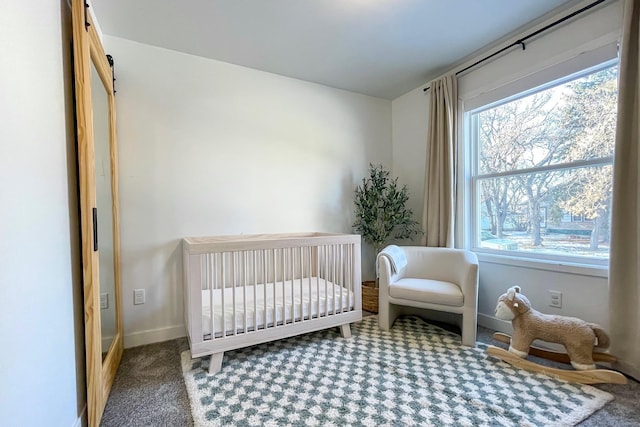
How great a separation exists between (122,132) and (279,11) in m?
1.47

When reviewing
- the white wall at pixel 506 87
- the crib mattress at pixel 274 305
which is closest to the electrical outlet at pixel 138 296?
the crib mattress at pixel 274 305

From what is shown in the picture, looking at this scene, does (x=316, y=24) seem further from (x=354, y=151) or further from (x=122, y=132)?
(x=122, y=132)

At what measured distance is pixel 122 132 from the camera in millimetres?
2146

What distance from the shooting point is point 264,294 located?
6.37 ft

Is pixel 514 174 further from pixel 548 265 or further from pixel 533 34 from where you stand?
pixel 533 34

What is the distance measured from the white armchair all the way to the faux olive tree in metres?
0.42

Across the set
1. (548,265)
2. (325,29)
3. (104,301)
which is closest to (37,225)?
(104,301)

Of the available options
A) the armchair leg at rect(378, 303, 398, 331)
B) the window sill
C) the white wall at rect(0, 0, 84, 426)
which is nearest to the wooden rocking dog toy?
the window sill

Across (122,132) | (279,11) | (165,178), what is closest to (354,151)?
(279,11)

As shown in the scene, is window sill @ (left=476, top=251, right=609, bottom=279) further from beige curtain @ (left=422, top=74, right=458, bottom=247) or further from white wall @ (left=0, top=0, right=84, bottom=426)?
white wall @ (left=0, top=0, right=84, bottom=426)

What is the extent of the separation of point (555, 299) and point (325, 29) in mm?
2640

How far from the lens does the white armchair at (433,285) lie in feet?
6.83

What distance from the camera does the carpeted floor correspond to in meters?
1.35

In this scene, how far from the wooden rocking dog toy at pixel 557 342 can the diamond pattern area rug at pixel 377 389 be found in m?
0.06
